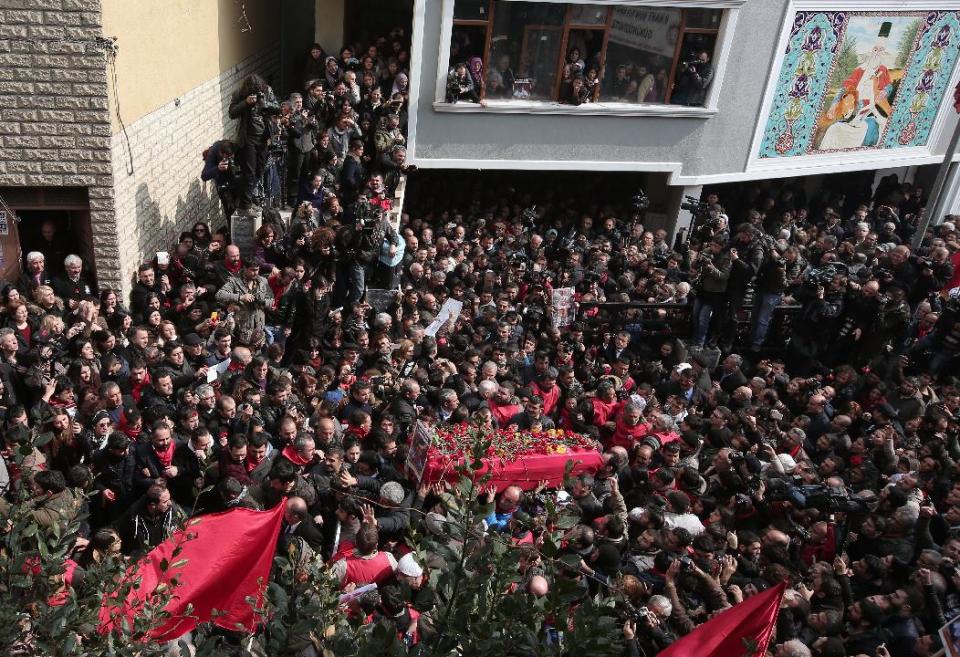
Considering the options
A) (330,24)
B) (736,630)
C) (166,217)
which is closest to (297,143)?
(166,217)

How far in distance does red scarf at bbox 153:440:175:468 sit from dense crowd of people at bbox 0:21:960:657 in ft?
0.05

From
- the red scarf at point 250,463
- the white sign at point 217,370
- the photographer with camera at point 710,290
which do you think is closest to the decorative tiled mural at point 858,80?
the photographer with camera at point 710,290

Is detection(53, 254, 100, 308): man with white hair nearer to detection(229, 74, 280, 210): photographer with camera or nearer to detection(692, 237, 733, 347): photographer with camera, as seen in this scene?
detection(229, 74, 280, 210): photographer with camera

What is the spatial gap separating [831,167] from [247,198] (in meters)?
12.8

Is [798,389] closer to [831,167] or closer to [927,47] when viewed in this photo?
[831,167]

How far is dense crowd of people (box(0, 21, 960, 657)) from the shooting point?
256 inches

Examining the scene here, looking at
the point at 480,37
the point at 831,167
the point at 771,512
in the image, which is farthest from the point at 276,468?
the point at 831,167

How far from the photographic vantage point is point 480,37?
14.6 meters

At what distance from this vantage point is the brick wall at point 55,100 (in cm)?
858

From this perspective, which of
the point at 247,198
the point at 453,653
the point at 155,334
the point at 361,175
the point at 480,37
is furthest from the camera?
the point at 480,37

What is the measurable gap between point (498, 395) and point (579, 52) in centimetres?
824

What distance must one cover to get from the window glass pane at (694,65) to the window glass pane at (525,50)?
2.37 meters

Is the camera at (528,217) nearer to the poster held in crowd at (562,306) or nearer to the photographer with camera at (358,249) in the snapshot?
the poster held in crowd at (562,306)

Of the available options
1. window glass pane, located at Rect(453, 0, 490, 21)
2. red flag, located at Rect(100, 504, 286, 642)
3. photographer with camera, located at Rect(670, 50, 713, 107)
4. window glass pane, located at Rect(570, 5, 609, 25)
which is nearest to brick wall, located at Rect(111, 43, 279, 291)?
window glass pane, located at Rect(453, 0, 490, 21)
